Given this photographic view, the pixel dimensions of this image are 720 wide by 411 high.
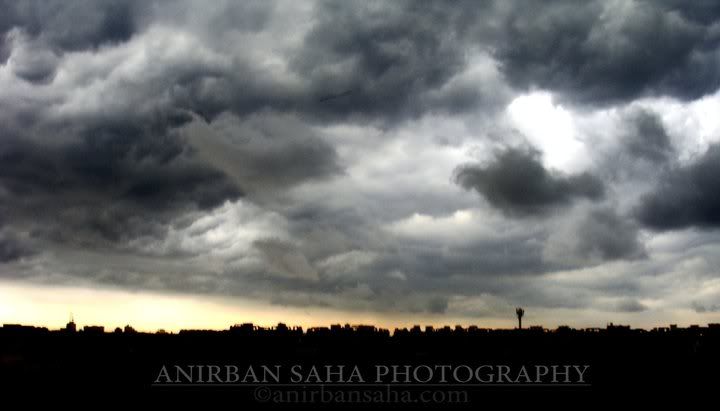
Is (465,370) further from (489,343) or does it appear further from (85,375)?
(85,375)

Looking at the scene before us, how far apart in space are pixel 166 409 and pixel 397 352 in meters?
6.89

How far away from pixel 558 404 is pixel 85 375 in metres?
13.6

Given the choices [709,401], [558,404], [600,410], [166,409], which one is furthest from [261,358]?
[709,401]

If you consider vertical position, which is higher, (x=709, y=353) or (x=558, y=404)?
(x=709, y=353)

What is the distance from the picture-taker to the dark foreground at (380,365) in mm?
18172

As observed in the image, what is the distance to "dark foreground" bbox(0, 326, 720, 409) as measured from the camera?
18172 millimetres

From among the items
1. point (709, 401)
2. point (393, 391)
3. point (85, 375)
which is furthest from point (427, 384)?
point (85, 375)

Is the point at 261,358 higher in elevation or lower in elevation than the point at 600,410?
higher

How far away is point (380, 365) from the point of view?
18.7 metres

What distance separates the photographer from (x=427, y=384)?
1845 centimetres

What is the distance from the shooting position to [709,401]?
17750mm

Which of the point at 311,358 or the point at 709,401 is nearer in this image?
the point at 709,401

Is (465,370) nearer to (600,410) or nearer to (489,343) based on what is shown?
(489,343)

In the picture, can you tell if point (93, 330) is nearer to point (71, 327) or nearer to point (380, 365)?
point (71, 327)
